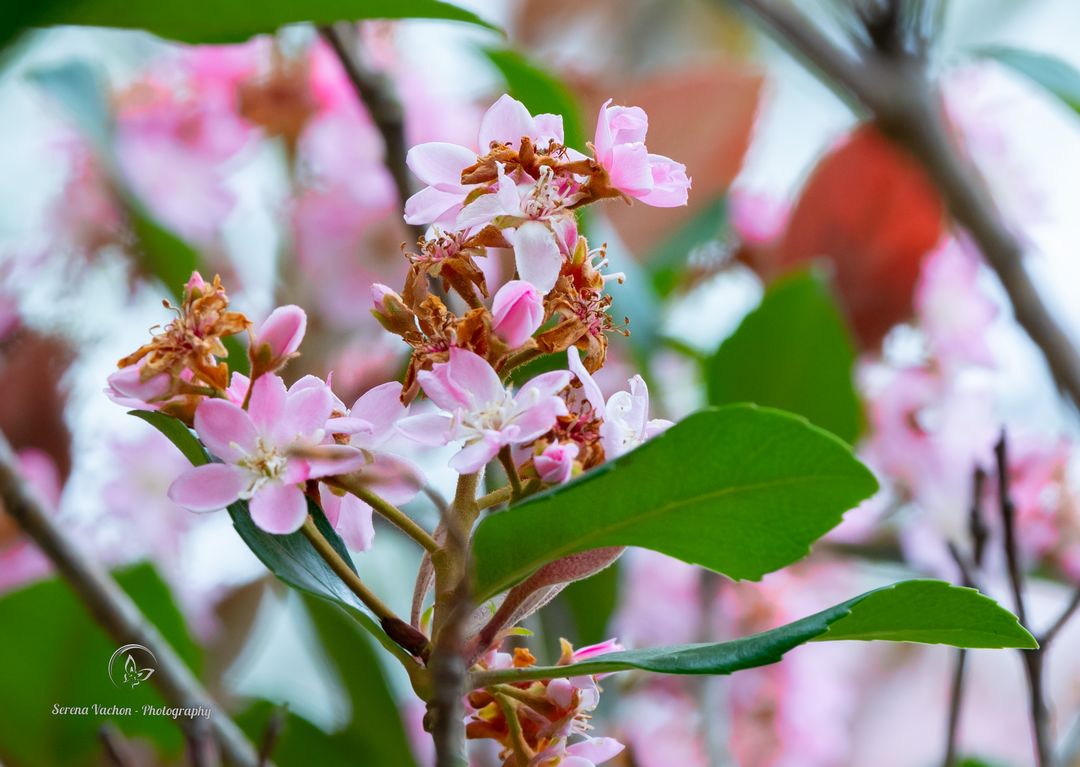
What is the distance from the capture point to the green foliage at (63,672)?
0.71 meters

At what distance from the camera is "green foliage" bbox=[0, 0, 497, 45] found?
18.2 inches

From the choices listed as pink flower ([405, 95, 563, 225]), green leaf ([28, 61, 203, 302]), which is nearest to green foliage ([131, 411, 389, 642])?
pink flower ([405, 95, 563, 225])

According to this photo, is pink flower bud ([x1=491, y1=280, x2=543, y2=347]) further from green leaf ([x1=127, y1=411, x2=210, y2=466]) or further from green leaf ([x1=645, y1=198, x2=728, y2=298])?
green leaf ([x1=645, y1=198, x2=728, y2=298])

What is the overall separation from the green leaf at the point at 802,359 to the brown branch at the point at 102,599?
0.45 meters

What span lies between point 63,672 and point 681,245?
2.05ft

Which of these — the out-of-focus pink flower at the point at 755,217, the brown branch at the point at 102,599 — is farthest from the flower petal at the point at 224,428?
the out-of-focus pink flower at the point at 755,217

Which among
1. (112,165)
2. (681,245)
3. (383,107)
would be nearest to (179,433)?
(383,107)

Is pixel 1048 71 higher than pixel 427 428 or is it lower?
lower

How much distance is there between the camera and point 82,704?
0.72 metres

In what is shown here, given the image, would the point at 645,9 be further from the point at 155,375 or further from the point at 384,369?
the point at 155,375

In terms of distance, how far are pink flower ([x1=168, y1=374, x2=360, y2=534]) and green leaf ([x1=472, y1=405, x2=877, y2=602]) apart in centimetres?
6

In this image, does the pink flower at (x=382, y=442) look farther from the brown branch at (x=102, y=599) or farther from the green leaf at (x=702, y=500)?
the brown branch at (x=102, y=599)

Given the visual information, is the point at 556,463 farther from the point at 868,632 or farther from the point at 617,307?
the point at 617,307

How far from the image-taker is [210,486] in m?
0.36
